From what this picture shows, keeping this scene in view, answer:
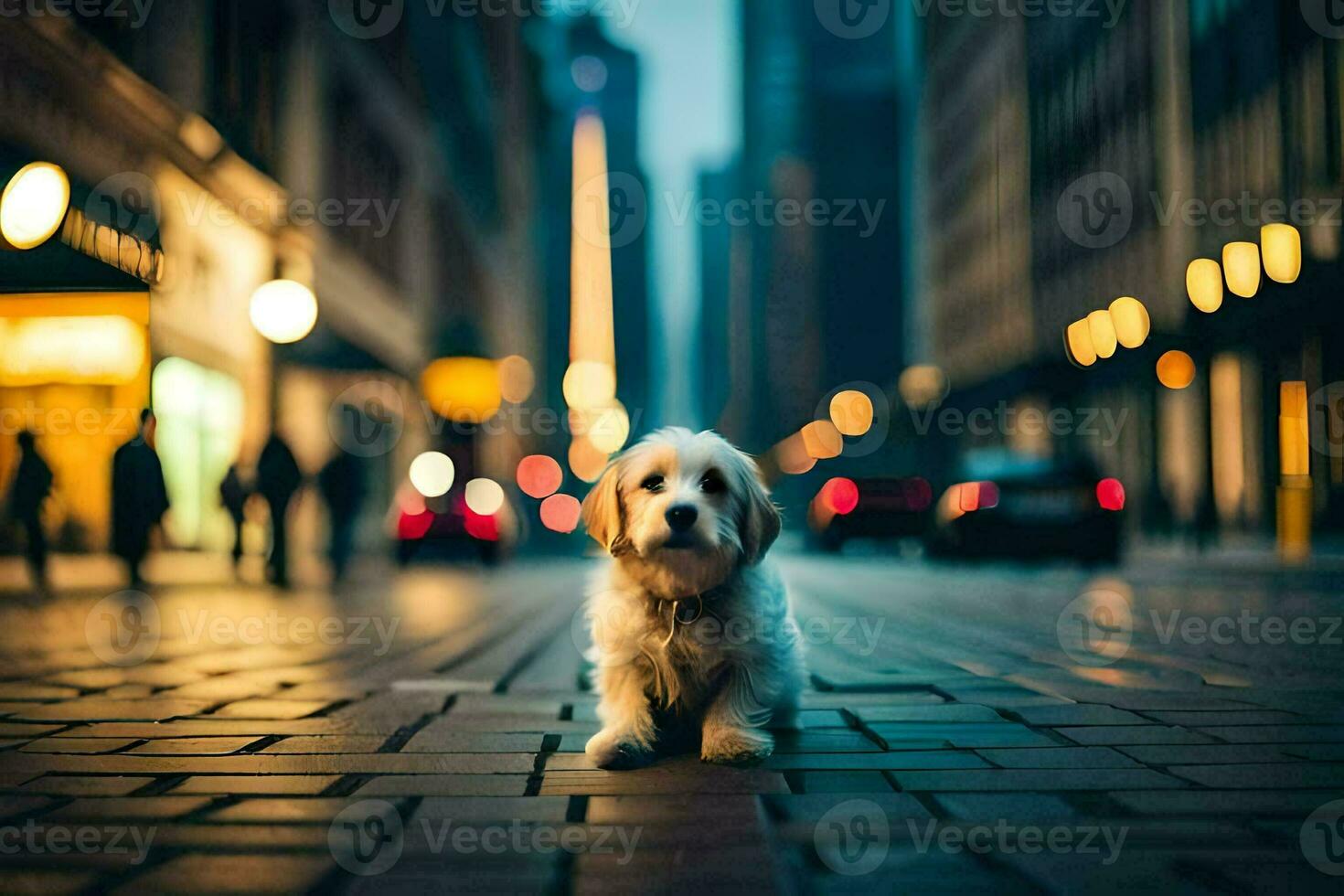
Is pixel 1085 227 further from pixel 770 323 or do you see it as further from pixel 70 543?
pixel 770 323

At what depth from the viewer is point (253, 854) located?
2748mm

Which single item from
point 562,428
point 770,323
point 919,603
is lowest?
point 919,603

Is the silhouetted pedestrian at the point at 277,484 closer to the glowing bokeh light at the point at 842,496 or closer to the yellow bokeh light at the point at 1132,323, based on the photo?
the glowing bokeh light at the point at 842,496

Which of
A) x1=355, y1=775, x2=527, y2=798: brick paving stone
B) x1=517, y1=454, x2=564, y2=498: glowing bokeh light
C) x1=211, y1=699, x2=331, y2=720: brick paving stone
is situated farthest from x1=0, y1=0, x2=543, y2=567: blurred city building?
x1=517, y1=454, x2=564, y2=498: glowing bokeh light

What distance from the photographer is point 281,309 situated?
16.8 metres

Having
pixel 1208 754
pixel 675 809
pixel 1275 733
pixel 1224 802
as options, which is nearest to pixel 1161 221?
pixel 1275 733

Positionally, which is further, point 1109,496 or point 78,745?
point 1109,496

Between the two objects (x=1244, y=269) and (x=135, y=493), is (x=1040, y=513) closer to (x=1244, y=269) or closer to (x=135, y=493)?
(x=135, y=493)

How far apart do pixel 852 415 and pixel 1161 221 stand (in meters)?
40.8

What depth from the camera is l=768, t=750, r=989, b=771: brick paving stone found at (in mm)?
3715

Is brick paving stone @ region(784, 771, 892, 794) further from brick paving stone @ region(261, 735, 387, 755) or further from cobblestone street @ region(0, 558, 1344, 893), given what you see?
brick paving stone @ region(261, 735, 387, 755)

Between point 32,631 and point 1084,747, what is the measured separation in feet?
23.9

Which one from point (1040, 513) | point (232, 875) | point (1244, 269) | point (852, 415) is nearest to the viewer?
point (232, 875)

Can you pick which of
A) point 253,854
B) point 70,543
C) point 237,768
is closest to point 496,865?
point 253,854
